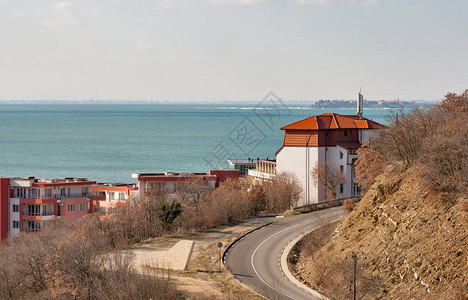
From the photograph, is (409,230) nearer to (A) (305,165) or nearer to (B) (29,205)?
(A) (305,165)

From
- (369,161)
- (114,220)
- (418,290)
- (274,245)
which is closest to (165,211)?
(114,220)

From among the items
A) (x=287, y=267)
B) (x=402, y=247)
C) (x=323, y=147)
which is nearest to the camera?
(x=402, y=247)

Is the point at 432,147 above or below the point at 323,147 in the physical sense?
below

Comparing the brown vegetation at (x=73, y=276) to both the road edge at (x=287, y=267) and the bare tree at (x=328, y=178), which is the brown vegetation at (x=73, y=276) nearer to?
the road edge at (x=287, y=267)

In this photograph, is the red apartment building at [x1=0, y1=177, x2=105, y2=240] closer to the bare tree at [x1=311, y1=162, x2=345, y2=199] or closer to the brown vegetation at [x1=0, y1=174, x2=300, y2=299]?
the brown vegetation at [x1=0, y1=174, x2=300, y2=299]

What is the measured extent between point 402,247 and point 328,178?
32639mm

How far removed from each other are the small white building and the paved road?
12.6 m

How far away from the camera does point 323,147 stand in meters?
69.1

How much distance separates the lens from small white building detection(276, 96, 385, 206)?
67500 millimetres

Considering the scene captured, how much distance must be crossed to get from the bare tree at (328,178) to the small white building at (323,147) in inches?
20.2

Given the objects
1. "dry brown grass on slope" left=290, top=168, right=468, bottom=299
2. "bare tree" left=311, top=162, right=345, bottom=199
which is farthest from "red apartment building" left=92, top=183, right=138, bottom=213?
"dry brown grass on slope" left=290, top=168, right=468, bottom=299

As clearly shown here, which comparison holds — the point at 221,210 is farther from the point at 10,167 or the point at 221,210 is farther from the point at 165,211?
the point at 10,167

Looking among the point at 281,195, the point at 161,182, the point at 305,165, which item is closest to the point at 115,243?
the point at 281,195

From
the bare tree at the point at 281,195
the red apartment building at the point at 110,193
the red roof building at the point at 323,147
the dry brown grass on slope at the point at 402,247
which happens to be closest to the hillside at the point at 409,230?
the dry brown grass on slope at the point at 402,247
